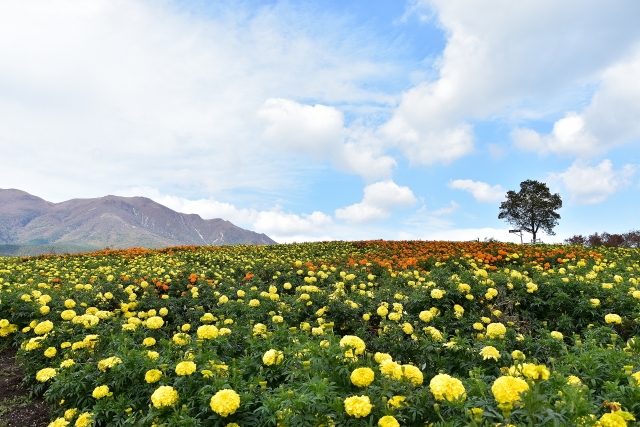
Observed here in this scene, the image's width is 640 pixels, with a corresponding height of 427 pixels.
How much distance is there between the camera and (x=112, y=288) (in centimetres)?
843

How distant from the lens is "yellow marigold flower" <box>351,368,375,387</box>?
8.76 feet

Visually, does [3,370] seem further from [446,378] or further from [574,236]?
[574,236]

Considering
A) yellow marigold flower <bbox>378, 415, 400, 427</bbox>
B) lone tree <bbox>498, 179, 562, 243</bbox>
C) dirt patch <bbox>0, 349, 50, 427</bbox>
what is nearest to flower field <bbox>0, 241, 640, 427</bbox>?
yellow marigold flower <bbox>378, 415, 400, 427</bbox>

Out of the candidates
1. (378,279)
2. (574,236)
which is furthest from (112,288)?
(574,236)

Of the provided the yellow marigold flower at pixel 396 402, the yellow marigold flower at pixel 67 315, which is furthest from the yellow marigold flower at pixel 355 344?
the yellow marigold flower at pixel 67 315

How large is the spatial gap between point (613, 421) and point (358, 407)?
1403 mm

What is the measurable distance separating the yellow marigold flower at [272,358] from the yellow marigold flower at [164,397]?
0.79 m

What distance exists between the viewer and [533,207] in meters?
39.7

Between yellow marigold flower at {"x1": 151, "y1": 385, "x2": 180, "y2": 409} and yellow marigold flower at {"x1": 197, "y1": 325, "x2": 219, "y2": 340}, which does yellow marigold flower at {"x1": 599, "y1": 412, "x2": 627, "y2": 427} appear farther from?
yellow marigold flower at {"x1": 197, "y1": 325, "x2": 219, "y2": 340}

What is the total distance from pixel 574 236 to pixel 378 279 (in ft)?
85.5

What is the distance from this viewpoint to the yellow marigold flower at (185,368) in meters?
3.28

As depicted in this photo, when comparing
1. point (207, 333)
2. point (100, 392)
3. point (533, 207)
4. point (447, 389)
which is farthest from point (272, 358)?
point (533, 207)

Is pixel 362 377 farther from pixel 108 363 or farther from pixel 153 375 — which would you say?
pixel 108 363

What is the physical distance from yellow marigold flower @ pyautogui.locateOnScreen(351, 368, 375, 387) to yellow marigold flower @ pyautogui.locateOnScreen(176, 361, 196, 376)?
4.90 ft
